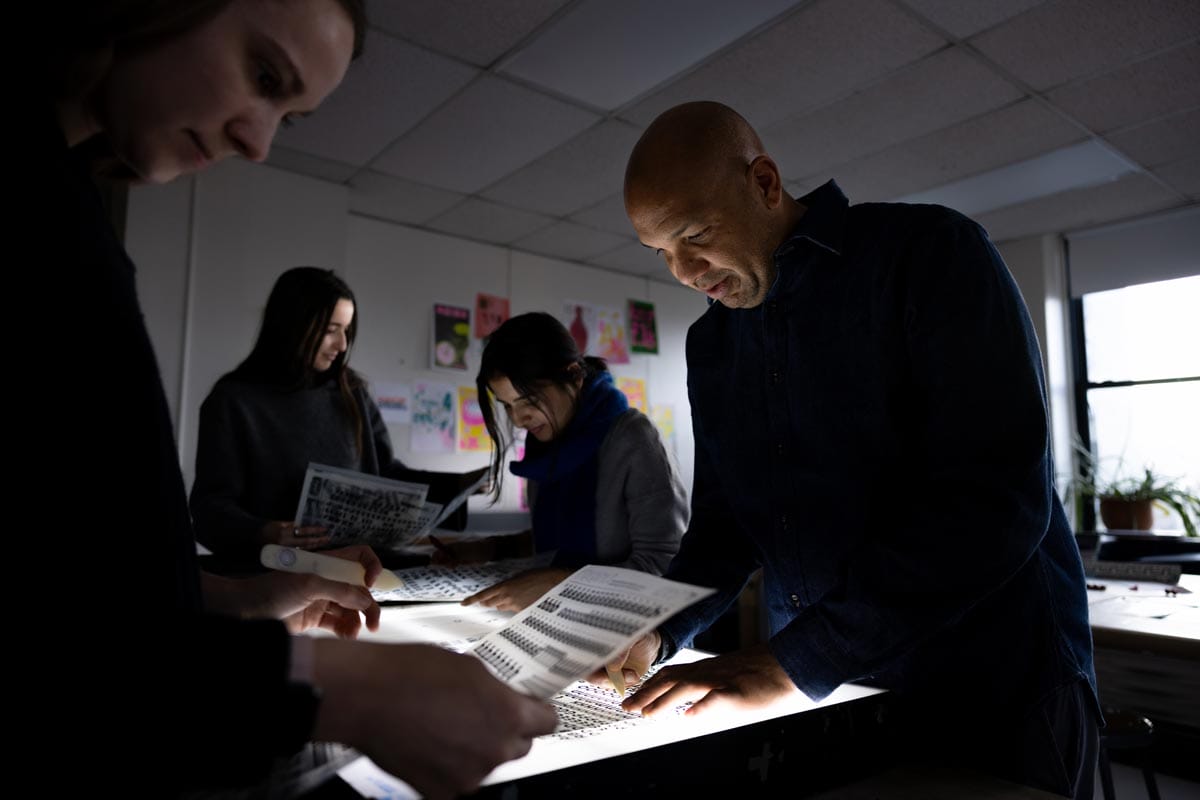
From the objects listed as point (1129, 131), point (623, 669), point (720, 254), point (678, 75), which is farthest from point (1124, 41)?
point (623, 669)

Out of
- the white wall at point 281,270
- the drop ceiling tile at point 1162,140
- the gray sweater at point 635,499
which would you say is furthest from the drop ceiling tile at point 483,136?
the drop ceiling tile at point 1162,140

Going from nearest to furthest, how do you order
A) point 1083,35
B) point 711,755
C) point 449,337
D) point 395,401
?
point 711,755 < point 1083,35 < point 395,401 < point 449,337

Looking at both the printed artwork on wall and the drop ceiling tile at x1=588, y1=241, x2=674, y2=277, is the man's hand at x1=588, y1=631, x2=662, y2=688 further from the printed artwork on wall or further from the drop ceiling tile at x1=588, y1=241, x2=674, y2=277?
the printed artwork on wall

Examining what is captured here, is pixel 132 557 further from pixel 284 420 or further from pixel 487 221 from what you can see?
pixel 487 221

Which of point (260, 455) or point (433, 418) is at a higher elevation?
point (433, 418)

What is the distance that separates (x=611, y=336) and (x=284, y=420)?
313cm

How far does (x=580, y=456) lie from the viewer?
5.11ft

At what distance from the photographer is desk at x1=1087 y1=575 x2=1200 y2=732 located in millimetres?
1776

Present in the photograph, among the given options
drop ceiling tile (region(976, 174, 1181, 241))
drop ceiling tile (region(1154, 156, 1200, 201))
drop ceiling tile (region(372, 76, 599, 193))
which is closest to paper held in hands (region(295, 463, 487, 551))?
drop ceiling tile (region(372, 76, 599, 193))

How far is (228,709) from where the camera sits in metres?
0.37

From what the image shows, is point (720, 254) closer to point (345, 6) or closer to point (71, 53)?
point (345, 6)

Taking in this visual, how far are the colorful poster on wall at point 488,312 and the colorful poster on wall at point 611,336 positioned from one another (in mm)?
660

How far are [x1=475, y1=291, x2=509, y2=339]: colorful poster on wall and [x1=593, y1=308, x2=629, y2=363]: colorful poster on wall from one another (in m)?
0.66

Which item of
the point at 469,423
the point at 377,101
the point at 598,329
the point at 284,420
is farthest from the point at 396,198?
the point at 284,420
